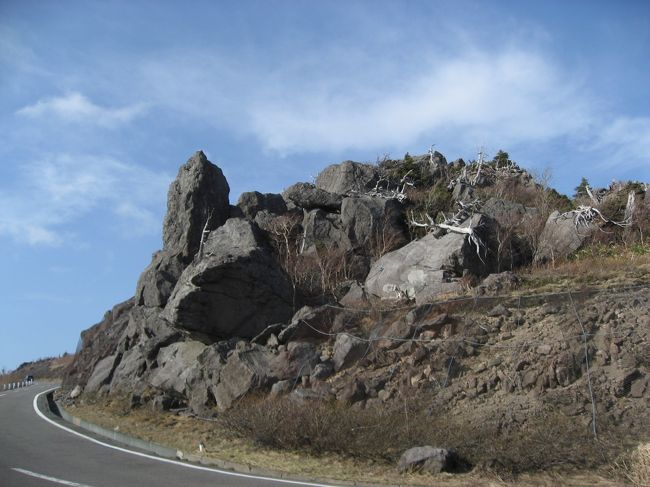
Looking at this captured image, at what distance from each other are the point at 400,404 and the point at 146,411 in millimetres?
7585

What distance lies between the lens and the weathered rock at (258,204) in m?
28.4

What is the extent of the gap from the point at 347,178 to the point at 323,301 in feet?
35.7

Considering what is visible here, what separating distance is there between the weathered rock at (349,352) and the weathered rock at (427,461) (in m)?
5.06

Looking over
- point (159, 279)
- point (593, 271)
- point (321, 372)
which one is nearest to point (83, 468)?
point (321, 372)

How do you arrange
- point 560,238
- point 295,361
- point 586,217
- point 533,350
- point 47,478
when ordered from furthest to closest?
point 586,217 < point 560,238 < point 295,361 < point 533,350 < point 47,478

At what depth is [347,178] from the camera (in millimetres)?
31719

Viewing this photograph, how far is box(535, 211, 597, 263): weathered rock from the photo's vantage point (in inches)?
908

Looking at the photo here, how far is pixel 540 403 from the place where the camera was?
1253 cm

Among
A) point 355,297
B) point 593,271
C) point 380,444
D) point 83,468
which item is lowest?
point 380,444

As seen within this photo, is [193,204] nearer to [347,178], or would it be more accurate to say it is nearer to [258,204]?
[258,204]

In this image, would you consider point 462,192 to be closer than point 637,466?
No

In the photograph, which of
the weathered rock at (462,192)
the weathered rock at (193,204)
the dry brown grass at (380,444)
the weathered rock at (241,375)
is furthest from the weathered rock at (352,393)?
the weathered rock at (462,192)

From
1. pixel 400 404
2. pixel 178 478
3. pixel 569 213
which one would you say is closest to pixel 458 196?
pixel 569 213

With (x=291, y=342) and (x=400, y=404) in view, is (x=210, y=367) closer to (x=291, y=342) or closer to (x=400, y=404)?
(x=291, y=342)
